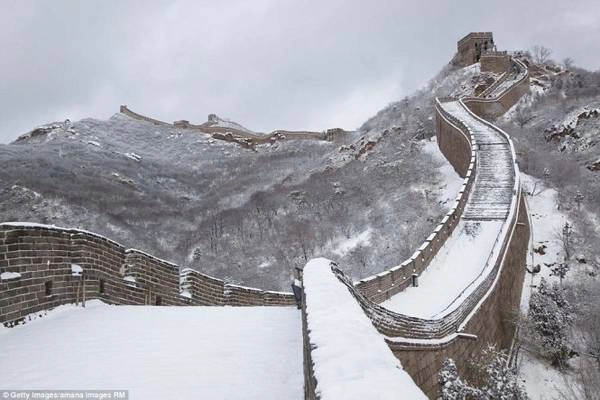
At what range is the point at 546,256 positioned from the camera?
71.7 feet

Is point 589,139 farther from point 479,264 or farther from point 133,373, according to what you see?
point 133,373

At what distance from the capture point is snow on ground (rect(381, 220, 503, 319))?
566 inches

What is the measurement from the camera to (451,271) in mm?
17516

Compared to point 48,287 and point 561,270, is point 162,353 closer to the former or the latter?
point 48,287

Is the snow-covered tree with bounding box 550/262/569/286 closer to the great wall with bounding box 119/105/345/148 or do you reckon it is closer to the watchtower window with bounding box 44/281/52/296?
the watchtower window with bounding box 44/281/52/296

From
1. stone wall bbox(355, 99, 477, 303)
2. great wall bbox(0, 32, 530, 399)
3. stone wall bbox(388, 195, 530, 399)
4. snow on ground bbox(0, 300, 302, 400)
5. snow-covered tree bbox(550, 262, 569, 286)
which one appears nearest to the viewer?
snow on ground bbox(0, 300, 302, 400)

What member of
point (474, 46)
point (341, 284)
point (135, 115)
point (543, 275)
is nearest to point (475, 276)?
point (543, 275)

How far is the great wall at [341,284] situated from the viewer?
7.32 m

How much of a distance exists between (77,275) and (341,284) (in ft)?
15.8

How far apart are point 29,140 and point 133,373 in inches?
2983

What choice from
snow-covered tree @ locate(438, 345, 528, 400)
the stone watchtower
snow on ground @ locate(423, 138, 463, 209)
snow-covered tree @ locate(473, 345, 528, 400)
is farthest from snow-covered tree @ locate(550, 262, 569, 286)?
the stone watchtower

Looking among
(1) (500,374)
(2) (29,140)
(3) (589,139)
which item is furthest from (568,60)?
(2) (29,140)

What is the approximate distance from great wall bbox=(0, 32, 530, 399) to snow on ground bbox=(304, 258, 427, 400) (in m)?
0.06

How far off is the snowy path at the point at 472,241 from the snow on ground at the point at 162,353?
5.48 m
